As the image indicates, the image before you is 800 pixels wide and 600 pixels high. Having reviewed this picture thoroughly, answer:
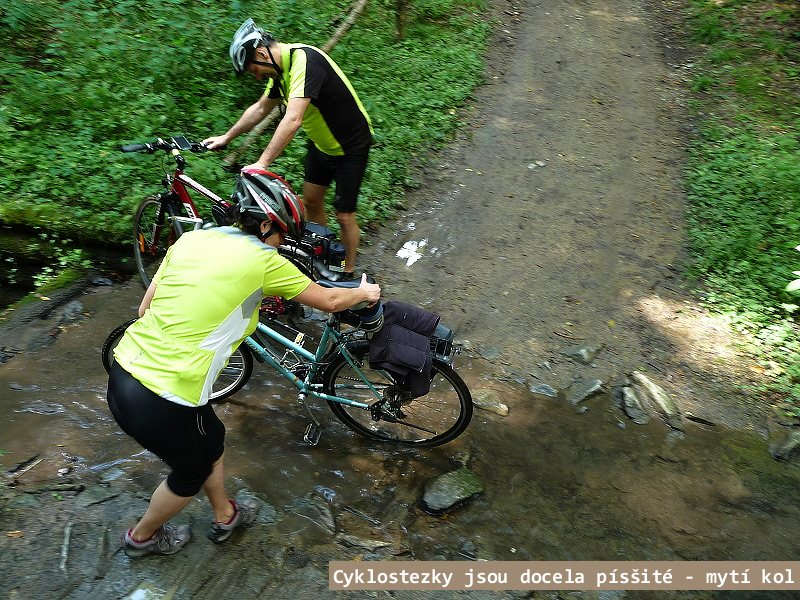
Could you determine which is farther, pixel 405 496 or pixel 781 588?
pixel 405 496

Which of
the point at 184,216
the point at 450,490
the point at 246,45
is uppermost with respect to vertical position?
the point at 246,45

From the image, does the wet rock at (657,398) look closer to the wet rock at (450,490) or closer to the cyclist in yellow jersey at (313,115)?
the wet rock at (450,490)

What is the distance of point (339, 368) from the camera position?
13.3 feet

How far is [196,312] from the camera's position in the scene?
2.64 metres

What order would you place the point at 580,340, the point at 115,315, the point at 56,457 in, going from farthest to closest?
1. the point at 580,340
2. the point at 115,315
3. the point at 56,457

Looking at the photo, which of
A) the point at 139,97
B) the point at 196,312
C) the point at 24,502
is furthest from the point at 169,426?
the point at 139,97

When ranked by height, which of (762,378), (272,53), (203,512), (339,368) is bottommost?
(762,378)

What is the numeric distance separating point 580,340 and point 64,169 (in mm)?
5419

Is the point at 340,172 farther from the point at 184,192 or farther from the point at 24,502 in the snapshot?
the point at 24,502

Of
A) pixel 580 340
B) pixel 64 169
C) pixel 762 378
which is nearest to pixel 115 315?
pixel 64 169

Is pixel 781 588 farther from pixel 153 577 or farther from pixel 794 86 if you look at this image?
pixel 794 86

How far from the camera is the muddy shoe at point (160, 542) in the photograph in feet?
10.4

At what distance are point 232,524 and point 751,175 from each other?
24.9ft

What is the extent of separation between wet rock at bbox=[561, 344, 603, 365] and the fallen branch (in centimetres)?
352
